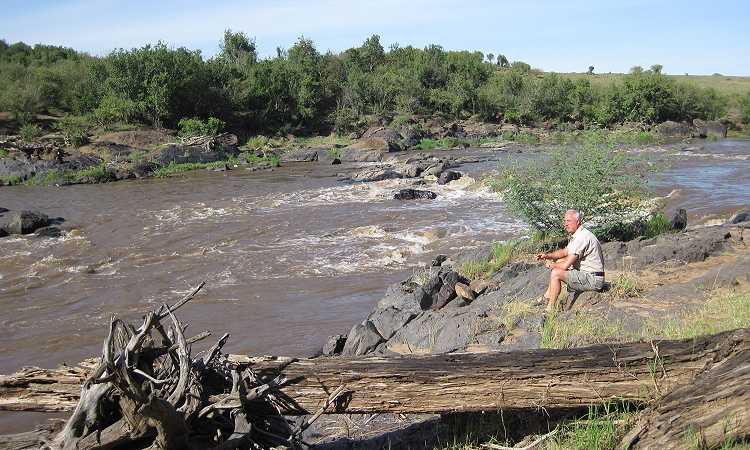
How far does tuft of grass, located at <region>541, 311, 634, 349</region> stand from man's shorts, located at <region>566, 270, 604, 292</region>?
82 centimetres

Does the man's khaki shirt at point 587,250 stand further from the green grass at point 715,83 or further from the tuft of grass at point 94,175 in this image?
the green grass at point 715,83

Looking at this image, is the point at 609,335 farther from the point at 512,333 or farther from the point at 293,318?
the point at 293,318

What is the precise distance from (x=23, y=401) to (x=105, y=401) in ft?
2.50

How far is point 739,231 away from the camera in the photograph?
1091 cm

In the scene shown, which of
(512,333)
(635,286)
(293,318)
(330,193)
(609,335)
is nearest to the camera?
(609,335)

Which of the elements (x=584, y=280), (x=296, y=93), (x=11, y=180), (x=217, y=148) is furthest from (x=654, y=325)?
(x=296, y=93)

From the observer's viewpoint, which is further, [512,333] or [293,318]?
[293,318]

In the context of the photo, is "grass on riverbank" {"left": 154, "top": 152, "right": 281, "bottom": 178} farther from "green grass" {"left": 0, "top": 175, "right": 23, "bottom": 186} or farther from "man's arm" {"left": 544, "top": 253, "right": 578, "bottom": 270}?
"man's arm" {"left": 544, "top": 253, "right": 578, "bottom": 270}

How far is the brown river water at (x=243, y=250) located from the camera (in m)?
10.7

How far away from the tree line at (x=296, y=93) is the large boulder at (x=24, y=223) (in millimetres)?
26083

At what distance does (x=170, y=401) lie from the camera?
3832 mm

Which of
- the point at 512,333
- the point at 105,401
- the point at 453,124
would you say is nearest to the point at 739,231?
the point at 512,333

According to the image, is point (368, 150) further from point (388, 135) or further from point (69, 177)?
point (69, 177)

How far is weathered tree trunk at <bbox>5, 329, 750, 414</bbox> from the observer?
4238 millimetres
